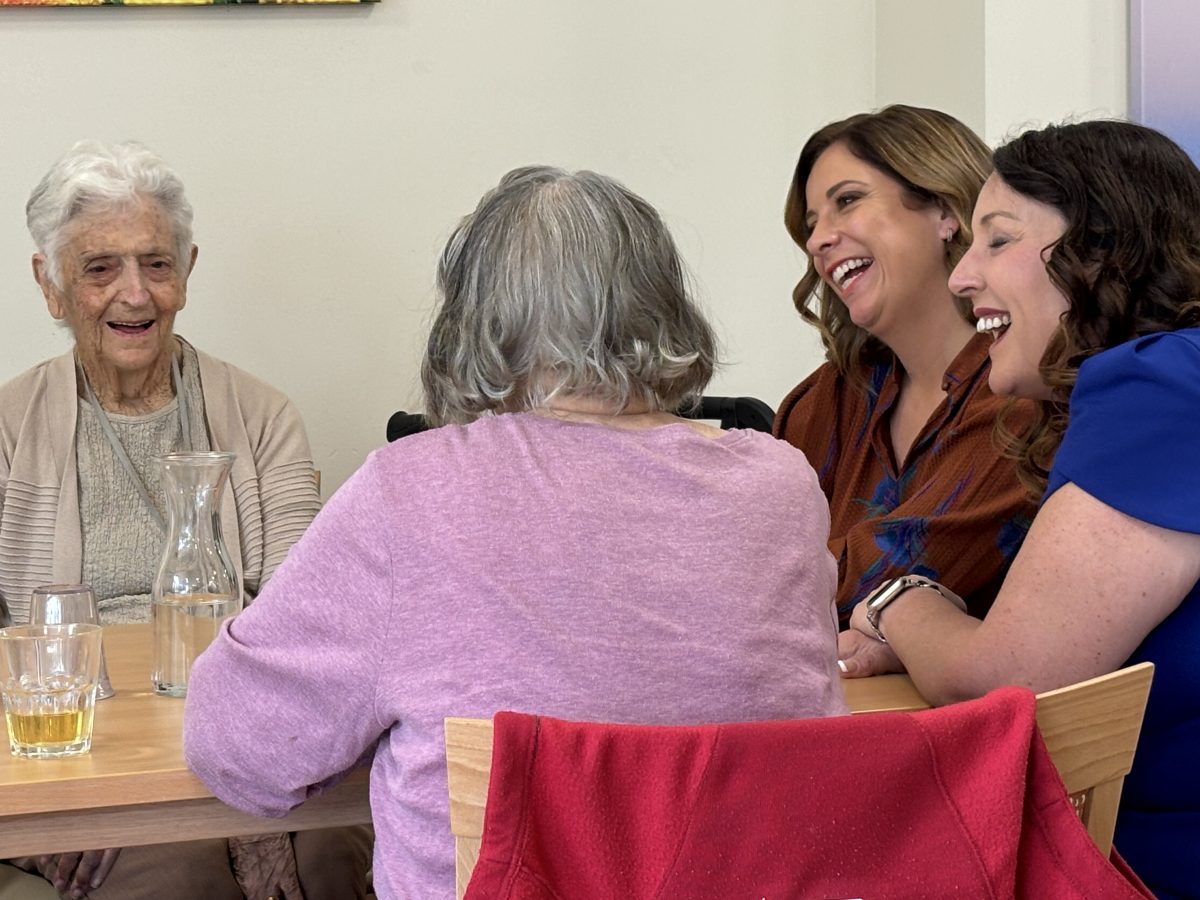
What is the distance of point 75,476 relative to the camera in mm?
2244

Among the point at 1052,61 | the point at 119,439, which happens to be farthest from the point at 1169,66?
the point at 119,439

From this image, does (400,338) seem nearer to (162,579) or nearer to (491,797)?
(162,579)

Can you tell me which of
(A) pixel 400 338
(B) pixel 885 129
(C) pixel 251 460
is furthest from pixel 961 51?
(C) pixel 251 460

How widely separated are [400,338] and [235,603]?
153cm

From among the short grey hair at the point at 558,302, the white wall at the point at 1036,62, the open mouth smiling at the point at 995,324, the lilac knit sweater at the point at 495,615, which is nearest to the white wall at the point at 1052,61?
the white wall at the point at 1036,62

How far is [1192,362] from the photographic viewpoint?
1.31 metres

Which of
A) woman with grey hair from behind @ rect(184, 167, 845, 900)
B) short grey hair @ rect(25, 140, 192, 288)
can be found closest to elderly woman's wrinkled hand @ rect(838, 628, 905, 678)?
woman with grey hair from behind @ rect(184, 167, 845, 900)

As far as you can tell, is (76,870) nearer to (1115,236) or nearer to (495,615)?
(495,615)

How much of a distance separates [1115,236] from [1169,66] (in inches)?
55.2

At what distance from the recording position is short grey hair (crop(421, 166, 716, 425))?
4.00 ft

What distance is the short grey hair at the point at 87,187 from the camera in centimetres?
230

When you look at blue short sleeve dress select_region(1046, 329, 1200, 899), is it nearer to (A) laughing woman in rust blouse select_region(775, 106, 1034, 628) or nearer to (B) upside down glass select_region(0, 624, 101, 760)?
(A) laughing woman in rust blouse select_region(775, 106, 1034, 628)

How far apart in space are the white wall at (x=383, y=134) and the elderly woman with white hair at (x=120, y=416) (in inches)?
20.3

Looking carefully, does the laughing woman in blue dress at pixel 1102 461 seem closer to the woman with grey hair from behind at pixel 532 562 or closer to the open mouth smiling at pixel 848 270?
the woman with grey hair from behind at pixel 532 562
